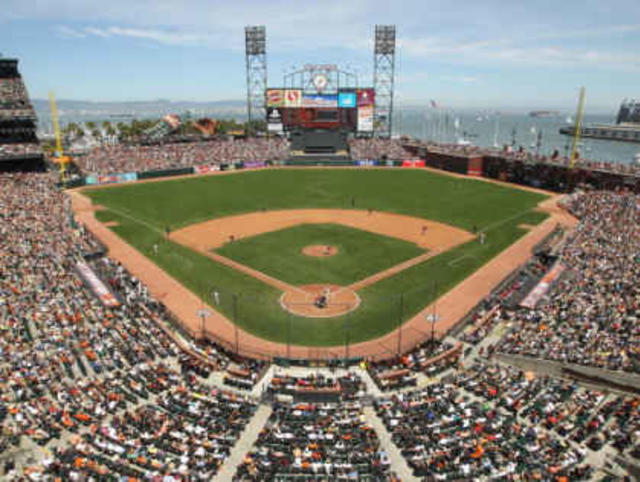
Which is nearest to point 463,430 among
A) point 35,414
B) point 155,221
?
point 35,414

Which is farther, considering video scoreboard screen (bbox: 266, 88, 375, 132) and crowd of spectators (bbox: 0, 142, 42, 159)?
video scoreboard screen (bbox: 266, 88, 375, 132)

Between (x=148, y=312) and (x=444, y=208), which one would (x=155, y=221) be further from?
(x=444, y=208)

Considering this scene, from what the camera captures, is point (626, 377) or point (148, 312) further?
point (148, 312)

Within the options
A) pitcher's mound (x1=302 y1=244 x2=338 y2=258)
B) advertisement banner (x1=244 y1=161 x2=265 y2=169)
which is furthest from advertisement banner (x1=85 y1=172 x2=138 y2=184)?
pitcher's mound (x1=302 y1=244 x2=338 y2=258)

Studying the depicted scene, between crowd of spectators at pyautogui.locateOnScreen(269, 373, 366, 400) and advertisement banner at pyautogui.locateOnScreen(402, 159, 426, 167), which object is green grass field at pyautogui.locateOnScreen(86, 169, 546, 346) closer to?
crowd of spectators at pyautogui.locateOnScreen(269, 373, 366, 400)

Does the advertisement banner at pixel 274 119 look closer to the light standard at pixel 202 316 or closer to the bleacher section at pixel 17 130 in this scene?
the bleacher section at pixel 17 130
